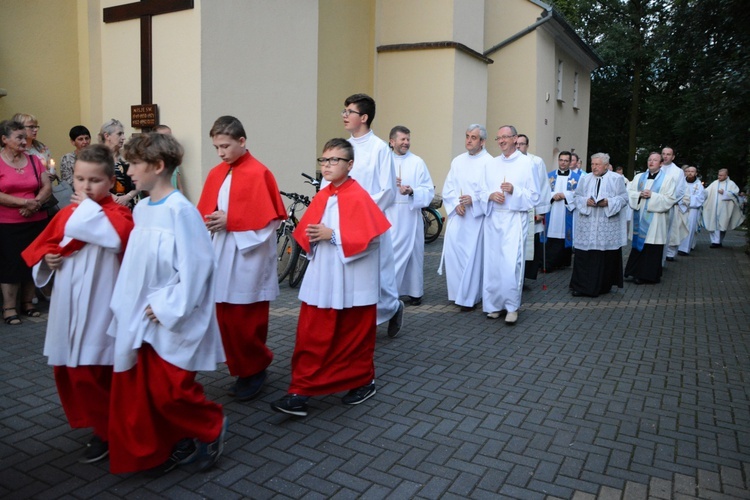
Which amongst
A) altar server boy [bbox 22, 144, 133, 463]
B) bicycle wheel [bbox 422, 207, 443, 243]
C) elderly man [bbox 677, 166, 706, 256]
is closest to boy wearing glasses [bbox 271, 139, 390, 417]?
altar server boy [bbox 22, 144, 133, 463]

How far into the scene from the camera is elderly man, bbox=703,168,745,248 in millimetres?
18516

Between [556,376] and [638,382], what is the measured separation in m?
0.66

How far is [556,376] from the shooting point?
5586 mm

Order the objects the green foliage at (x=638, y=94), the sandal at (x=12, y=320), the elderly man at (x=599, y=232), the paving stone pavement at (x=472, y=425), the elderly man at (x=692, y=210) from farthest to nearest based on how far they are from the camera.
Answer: the green foliage at (x=638, y=94)
the elderly man at (x=692, y=210)
the elderly man at (x=599, y=232)
the sandal at (x=12, y=320)
the paving stone pavement at (x=472, y=425)

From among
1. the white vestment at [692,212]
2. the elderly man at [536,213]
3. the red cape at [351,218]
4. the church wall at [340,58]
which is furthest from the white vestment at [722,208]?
the red cape at [351,218]

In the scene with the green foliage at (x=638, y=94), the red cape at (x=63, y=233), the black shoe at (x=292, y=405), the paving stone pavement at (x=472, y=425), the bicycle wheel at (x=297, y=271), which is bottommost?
the paving stone pavement at (x=472, y=425)

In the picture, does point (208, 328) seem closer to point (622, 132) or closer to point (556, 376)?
point (556, 376)

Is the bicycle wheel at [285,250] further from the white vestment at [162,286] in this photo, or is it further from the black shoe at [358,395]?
the white vestment at [162,286]

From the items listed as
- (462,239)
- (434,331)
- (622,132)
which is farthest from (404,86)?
(622,132)

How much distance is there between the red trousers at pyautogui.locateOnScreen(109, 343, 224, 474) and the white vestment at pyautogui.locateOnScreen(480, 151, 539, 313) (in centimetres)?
470

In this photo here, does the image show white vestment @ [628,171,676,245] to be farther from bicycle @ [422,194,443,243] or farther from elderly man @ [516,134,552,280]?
bicycle @ [422,194,443,243]

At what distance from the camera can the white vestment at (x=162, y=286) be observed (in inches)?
130

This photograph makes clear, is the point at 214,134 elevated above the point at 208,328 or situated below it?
above

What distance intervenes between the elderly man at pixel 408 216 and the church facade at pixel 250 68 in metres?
2.30
